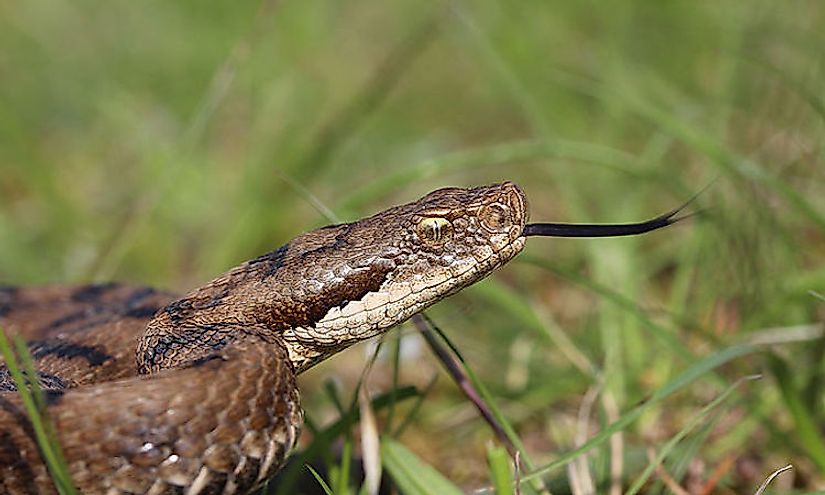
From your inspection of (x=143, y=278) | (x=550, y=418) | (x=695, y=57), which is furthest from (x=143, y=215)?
(x=695, y=57)

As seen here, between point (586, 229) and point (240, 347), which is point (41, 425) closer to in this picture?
point (240, 347)

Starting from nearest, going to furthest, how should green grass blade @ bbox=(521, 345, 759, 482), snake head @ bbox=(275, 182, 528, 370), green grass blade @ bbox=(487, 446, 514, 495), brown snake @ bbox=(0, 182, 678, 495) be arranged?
1. green grass blade @ bbox=(487, 446, 514, 495)
2. brown snake @ bbox=(0, 182, 678, 495)
3. green grass blade @ bbox=(521, 345, 759, 482)
4. snake head @ bbox=(275, 182, 528, 370)

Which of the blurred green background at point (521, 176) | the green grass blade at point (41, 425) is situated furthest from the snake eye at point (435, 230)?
the green grass blade at point (41, 425)

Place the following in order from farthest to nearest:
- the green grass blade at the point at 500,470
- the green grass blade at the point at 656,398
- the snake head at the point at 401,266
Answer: the snake head at the point at 401,266
the green grass blade at the point at 656,398
the green grass blade at the point at 500,470

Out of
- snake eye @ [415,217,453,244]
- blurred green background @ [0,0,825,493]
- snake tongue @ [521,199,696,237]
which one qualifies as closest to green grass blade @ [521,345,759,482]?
blurred green background @ [0,0,825,493]

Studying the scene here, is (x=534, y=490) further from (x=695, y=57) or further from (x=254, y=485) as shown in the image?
(x=695, y=57)

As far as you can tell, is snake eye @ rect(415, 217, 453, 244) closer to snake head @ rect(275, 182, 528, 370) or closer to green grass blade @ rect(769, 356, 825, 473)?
snake head @ rect(275, 182, 528, 370)

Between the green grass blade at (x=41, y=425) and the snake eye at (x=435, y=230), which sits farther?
the snake eye at (x=435, y=230)

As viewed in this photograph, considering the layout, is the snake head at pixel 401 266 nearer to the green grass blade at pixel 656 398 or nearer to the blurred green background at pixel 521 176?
the blurred green background at pixel 521 176

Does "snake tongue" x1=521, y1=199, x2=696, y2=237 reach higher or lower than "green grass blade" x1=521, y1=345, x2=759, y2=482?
higher
